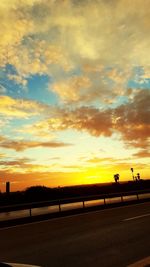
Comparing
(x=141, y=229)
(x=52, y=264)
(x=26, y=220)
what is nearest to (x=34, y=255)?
(x=52, y=264)

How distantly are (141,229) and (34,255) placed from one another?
4.81 meters

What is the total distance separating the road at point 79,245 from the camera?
7543 millimetres

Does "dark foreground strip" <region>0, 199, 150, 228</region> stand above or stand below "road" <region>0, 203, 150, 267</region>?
above

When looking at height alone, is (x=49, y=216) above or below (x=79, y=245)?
above

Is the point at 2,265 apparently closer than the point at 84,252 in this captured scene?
Yes

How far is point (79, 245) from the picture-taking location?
932 cm

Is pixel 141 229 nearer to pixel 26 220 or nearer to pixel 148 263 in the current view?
pixel 148 263

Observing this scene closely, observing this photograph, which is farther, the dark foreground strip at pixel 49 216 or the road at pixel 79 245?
the dark foreground strip at pixel 49 216

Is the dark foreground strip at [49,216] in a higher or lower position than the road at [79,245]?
higher

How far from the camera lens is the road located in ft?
24.7

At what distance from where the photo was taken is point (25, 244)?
388 inches

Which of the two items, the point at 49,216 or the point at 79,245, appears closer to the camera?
the point at 79,245

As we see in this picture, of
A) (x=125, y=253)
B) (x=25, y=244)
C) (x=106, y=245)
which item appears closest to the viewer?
(x=125, y=253)

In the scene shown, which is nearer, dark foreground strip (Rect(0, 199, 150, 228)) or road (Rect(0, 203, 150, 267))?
road (Rect(0, 203, 150, 267))
